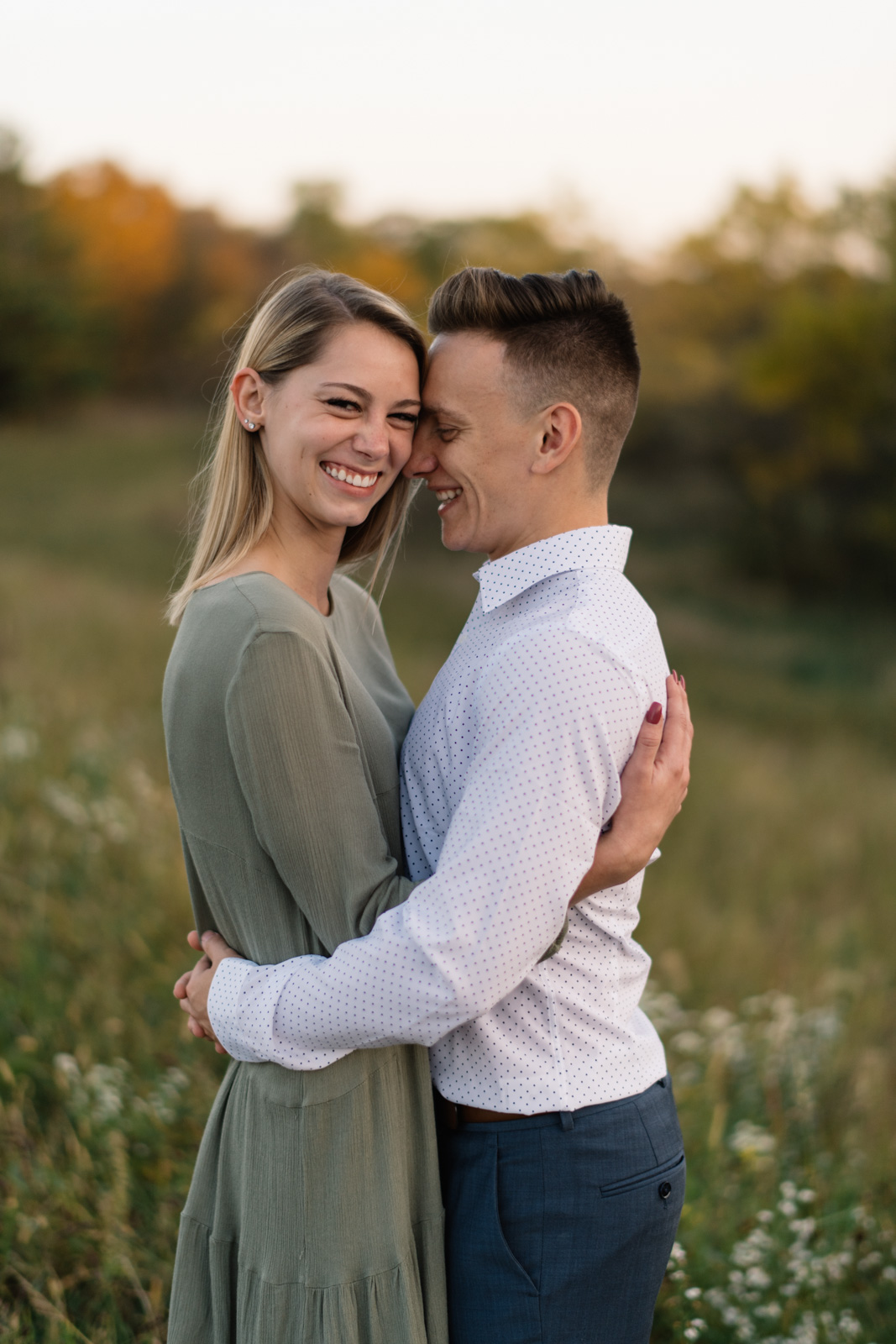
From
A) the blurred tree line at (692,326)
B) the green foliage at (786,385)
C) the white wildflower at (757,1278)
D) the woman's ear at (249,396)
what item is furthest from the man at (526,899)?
the green foliage at (786,385)

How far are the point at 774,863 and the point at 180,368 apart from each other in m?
59.4

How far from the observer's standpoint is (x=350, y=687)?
7.22 ft

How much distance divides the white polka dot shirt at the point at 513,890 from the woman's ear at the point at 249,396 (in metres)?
0.59

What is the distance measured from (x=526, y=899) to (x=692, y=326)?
3910 centimetres

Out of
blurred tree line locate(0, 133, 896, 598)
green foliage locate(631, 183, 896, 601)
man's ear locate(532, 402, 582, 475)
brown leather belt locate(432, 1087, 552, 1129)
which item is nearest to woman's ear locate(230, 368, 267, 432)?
man's ear locate(532, 402, 582, 475)

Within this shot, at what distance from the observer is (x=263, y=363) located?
7.72 ft

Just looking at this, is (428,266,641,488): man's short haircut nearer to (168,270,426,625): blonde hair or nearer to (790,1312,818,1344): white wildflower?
(168,270,426,625): blonde hair

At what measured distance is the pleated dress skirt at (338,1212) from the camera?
204 centimetres

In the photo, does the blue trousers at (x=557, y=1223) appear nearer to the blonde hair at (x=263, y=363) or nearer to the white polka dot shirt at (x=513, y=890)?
the white polka dot shirt at (x=513, y=890)

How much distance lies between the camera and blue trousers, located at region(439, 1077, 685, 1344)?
2.06 meters

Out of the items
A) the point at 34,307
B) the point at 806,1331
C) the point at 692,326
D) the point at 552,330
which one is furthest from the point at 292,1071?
the point at 34,307

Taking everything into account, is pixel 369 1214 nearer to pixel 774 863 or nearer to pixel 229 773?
pixel 229 773

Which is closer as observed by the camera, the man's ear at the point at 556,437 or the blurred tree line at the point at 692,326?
the man's ear at the point at 556,437

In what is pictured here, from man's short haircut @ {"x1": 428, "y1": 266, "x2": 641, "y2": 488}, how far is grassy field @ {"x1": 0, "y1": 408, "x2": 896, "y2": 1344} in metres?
1.99
